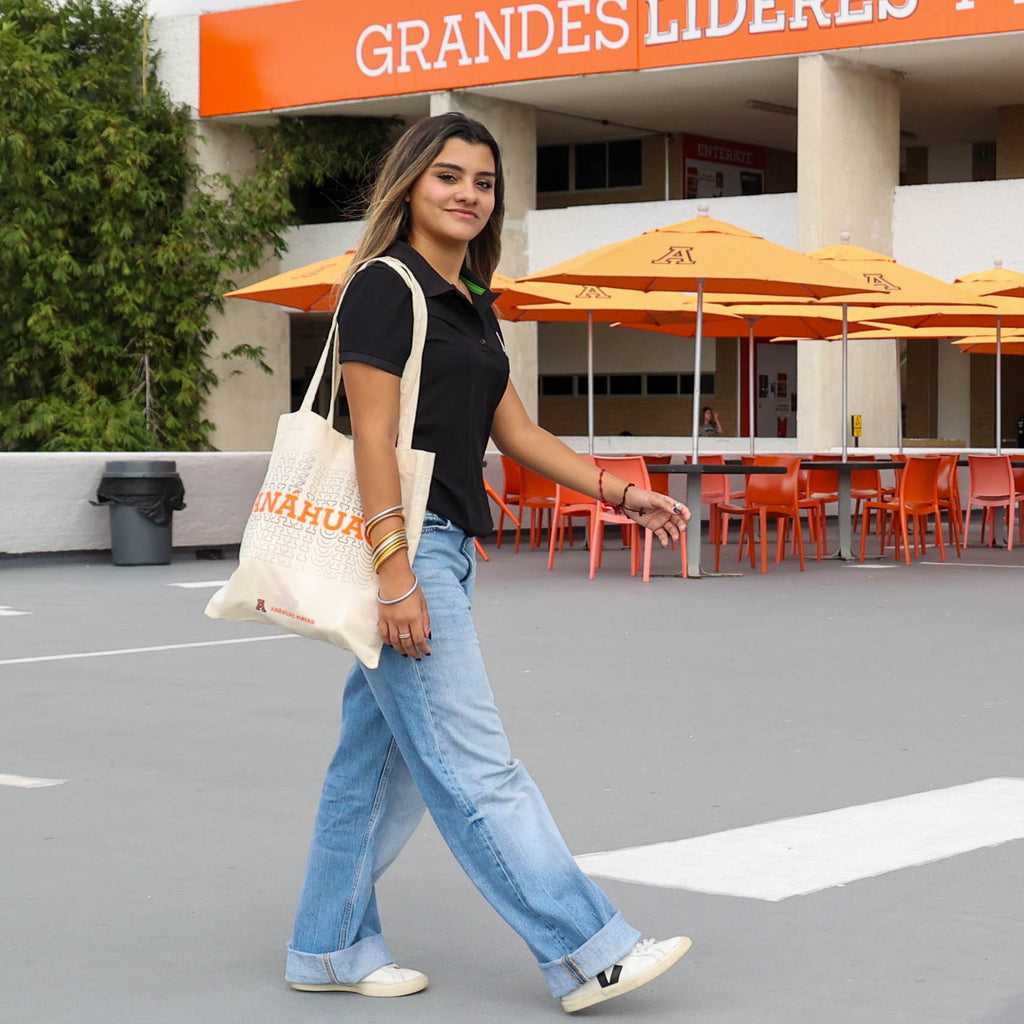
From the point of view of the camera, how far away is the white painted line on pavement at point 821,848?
16.0 feet

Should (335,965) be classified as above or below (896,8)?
below

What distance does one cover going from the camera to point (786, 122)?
32406 millimetres

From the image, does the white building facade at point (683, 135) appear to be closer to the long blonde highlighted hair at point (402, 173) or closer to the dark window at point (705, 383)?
the dark window at point (705, 383)

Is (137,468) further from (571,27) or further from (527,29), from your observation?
(527,29)

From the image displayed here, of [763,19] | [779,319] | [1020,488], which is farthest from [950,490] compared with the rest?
[763,19]

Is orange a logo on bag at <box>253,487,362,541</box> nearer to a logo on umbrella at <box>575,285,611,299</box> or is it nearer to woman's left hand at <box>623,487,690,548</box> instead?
woman's left hand at <box>623,487,690,548</box>

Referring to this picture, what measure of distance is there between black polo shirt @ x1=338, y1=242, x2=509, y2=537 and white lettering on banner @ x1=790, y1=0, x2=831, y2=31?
23670 millimetres

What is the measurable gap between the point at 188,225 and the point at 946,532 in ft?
49.5

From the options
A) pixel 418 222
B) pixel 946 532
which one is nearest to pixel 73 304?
pixel 946 532

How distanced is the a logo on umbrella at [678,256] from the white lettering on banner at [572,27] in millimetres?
11390

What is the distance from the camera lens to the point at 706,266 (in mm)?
15055

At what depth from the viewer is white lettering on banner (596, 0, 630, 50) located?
2773 centimetres

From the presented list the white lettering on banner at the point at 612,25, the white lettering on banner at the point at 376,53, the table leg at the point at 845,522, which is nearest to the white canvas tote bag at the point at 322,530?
the table leg at the point at 845,522

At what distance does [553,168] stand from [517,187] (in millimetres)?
6452
